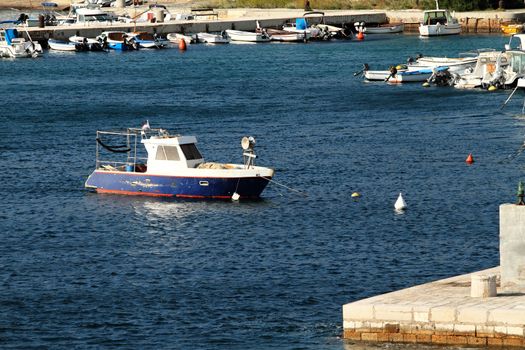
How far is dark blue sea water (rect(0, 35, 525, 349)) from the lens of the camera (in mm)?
37938

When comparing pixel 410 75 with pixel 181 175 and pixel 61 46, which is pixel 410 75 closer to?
pixel 61 46

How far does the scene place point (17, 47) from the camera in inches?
5226

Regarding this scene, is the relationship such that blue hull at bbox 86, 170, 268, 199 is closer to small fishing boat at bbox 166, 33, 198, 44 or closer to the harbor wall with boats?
small fishing boat at bbox 166, 33, 198, 44

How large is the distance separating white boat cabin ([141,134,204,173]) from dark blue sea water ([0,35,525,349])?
5.24ft

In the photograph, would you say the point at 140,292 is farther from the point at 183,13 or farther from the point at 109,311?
the point at 183,13

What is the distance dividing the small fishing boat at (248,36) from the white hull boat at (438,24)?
16979 mm

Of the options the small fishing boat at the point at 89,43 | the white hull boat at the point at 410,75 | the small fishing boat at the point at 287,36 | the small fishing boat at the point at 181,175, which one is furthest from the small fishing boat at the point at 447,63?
the small fishing boat at the point at 181,175

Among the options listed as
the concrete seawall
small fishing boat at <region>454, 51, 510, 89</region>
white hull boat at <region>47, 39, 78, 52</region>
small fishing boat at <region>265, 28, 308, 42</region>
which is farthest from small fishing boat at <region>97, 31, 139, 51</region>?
small fishing boat at <region>454, 51, 510, 89</region>

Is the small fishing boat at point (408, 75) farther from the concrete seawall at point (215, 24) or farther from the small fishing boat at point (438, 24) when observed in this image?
the concrete seawall at point (215, 24)

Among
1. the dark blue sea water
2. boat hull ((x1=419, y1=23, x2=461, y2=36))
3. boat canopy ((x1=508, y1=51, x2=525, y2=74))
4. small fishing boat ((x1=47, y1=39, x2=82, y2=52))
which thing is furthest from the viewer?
boat hull ((x1=419, y1=23, x2=461, y2=36))

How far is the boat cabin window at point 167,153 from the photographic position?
56.0m

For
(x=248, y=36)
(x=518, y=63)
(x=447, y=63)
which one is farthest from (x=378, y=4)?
(x=518, y=63)

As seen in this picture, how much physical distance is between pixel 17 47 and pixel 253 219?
85229 mm

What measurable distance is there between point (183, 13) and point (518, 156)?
110 meters
